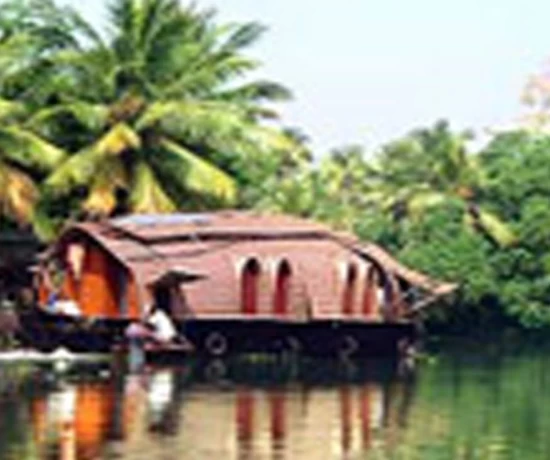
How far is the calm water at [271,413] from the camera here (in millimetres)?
16359

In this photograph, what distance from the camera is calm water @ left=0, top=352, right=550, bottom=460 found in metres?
16.4

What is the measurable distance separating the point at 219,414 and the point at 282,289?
12747mm

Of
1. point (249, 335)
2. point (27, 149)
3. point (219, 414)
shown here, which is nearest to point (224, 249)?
point (249, 335)

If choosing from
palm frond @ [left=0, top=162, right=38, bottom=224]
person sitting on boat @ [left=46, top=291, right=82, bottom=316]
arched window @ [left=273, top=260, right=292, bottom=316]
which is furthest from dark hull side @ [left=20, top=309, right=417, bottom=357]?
palm frond @ [left=0, top=162, right=38, bottom=224]

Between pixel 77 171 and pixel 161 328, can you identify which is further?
pixel 77 171

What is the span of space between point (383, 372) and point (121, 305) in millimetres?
6007

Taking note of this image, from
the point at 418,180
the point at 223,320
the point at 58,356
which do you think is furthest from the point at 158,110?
the point at 418,180

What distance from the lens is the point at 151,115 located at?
34.3m

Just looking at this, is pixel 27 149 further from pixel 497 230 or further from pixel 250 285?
pixel 497 230

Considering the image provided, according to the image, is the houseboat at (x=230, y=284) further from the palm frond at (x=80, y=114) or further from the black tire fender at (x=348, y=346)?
the palm frond at (x=80, y=114)

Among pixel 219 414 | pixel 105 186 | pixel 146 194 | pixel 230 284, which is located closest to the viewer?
pixel 219 414

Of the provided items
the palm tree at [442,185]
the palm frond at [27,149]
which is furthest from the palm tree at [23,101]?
the palm tree at [442,185]

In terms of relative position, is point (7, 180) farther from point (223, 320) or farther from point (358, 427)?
point (358, 427)

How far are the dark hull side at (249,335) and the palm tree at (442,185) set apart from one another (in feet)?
45.6
